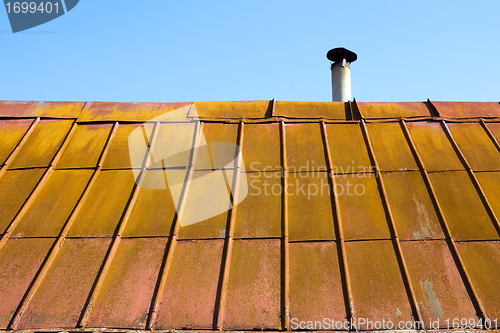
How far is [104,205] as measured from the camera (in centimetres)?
563

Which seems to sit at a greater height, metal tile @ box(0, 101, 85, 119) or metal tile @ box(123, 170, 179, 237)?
metal tile @ box(0, 101, 85, 119)

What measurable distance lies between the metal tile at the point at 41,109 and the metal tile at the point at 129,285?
12.6 feet

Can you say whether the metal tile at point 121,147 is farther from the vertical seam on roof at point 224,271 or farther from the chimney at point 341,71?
the chimney at point 341,71

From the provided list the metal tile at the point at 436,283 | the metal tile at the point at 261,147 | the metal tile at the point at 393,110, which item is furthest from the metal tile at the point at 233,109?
the metal tile at the point at 436,283

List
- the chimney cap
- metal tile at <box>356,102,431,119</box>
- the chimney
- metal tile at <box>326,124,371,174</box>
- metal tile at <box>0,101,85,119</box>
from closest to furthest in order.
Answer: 1. metal tile at <box>326,124,371,174</box>
2. metal tile at <box>356,102,431,119</box>
3. metal tile at <box>0,101,85,119</box>
4. the chimney
5. the chimney cap

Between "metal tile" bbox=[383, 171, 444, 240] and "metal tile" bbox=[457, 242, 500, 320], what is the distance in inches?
15.4

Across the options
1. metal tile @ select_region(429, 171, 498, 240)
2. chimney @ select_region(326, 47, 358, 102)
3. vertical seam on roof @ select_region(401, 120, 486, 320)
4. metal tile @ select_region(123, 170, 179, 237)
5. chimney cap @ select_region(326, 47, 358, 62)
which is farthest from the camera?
chimney cap @ select_region(326, 47, 358, 62)

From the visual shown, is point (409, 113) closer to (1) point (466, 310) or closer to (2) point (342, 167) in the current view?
(2) point (342, 167)

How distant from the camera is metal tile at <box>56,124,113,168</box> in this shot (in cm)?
646

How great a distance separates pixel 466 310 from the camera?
13.8ft

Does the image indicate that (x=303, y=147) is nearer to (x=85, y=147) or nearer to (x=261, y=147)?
(x=261, y=147)

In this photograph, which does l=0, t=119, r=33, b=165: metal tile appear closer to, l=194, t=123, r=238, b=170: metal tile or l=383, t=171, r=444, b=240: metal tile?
l=194, t=123, r=238, b=170: metal tile

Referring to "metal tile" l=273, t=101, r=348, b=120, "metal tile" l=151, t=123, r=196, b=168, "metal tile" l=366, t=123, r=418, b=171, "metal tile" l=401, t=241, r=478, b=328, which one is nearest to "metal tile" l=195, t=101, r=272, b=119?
"metal tile" l=273, t=101, r=348, b=120

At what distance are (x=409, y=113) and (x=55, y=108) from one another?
710cm
